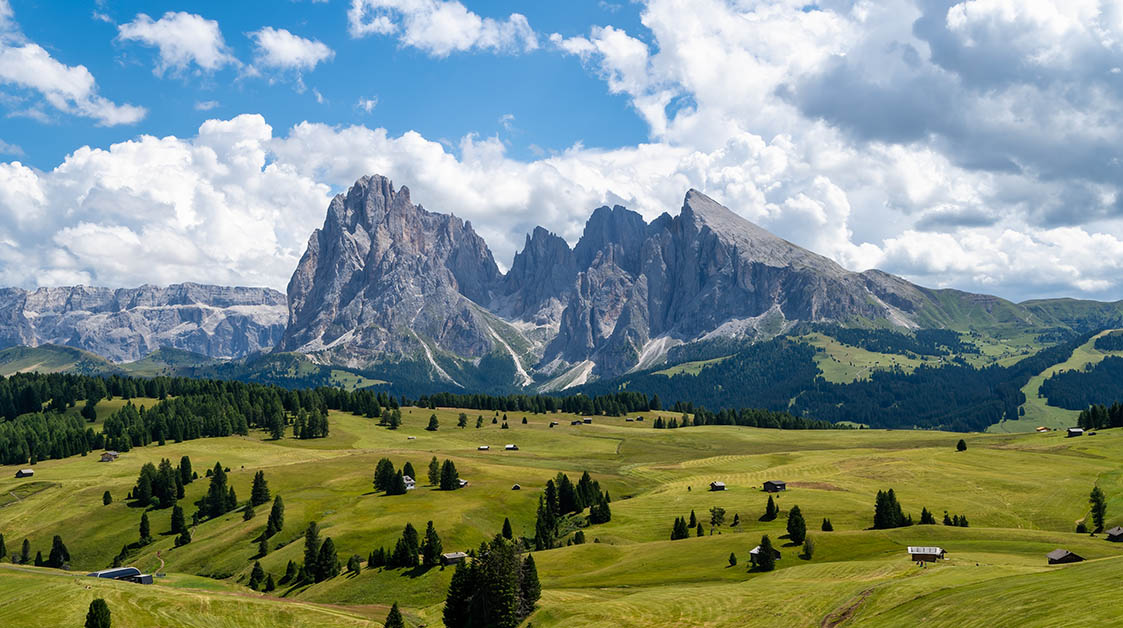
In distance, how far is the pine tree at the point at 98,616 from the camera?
232 feet

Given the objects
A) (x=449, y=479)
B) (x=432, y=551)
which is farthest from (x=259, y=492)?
(x=432, y=551)

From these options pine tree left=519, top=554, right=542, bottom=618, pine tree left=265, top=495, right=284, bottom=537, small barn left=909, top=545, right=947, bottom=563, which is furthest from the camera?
pine tree left=265, top=495, right=284, bottom=537

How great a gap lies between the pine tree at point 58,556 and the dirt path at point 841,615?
13955 cm

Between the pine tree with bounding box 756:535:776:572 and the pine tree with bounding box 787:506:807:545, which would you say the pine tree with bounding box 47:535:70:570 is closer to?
the pine tree with bounding box 756:535:776:572

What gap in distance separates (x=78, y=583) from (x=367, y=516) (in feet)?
205

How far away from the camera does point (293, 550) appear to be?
131 metres

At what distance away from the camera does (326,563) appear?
4540 inches

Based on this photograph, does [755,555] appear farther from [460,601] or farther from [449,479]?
[449,479]

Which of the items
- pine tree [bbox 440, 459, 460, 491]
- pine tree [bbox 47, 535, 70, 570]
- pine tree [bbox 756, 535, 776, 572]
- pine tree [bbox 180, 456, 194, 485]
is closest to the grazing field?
pine tree [bbox 756, 535, 776, 572]

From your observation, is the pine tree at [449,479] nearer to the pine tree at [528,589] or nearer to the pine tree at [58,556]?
the pine tree at [58,556]

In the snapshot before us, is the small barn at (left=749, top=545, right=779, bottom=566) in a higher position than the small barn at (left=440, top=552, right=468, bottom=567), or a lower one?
higher

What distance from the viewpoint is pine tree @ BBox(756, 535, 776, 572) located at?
9841 centimetres

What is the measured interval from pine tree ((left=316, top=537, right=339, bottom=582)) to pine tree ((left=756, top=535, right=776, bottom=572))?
63.3m

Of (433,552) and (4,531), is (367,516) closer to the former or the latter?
(433,552)
